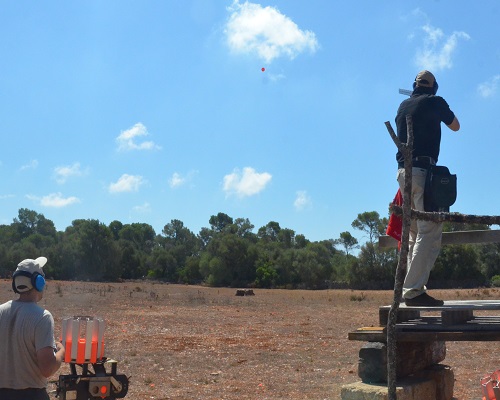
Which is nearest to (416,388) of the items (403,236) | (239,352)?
(403,236)

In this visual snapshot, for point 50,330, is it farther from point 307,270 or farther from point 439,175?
point 307,270

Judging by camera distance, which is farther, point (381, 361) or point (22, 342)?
point (381, 361)

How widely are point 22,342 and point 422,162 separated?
3779mm

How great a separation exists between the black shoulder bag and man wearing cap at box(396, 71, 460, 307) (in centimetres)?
11

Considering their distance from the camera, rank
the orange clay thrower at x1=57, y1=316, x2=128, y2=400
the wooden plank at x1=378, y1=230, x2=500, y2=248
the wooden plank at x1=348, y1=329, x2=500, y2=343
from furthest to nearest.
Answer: the wooden plank at x1=378, y1=230, x2=500, y2=248
the wooden plank at x1=348, y1=329, x2=500, y2=343
the orange clay thrower at x1=57, y1=316, x2=128, y2=400

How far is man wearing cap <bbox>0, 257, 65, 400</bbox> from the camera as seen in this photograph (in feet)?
14.6

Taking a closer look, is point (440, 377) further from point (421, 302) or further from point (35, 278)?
point (35, 278)

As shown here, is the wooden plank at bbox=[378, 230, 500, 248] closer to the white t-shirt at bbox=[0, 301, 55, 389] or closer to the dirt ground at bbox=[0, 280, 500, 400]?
the white t-shirt at bbox=[0, 301, 55, 389]

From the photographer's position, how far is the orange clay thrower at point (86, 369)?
4.74m

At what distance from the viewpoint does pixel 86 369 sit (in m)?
4.90

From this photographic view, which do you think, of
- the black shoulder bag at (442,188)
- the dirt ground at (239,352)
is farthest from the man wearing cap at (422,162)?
the dirt ground at (239,352)

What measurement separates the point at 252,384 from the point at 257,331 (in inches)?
291

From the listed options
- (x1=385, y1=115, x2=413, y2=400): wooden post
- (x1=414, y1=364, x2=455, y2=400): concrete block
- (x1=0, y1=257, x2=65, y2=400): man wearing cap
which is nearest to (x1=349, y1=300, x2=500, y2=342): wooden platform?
(x1=414, y1=364, x2=455, y2=400): concrete block

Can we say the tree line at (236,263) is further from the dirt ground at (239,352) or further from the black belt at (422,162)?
the black belt at (422,162)
